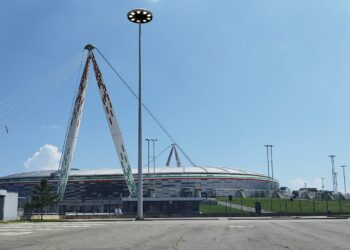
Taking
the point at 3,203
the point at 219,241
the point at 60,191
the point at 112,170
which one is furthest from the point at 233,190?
the point at 219,241

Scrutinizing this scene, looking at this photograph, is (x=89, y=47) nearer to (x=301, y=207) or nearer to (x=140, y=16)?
(x=140, y=16)

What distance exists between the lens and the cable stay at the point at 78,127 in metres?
77.0

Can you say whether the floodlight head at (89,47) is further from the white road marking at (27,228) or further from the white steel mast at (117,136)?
the white road marking at (27,228)

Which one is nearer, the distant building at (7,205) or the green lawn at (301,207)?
the distant building at (7,205)

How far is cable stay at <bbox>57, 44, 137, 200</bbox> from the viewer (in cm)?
7700

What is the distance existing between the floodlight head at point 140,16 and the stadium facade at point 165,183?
97.2 metres

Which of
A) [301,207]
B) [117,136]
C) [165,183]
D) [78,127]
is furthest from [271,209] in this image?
[165,183]

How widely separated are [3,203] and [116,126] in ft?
113

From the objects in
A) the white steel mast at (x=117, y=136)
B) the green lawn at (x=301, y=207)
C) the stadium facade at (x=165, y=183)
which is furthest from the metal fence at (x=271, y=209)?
the stadium facade at (x=165, y=183)

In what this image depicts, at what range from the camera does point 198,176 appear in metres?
141

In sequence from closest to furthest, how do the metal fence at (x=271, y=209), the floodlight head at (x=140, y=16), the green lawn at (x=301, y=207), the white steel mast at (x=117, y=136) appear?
the floodlight head at (x=140, y=16), the metal fence at (x=271, y=209), the green lawn at (x=301, y=207), the white steel mast at (x=117, y=136)

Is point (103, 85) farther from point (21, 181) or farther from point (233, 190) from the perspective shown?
point (21, 181)

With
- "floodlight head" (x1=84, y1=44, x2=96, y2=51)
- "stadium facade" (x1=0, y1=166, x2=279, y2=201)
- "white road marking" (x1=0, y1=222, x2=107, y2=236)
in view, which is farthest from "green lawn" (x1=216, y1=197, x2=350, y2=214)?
"stadium facade" (x1=0, y1=166, x2=279, y2=201)

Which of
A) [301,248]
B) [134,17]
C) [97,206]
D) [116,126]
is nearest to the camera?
[301,248]
